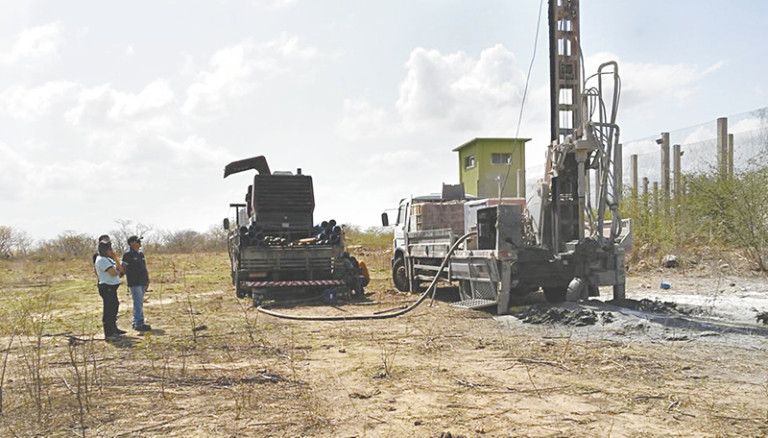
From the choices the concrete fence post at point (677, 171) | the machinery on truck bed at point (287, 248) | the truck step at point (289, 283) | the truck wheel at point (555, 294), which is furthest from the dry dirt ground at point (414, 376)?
the concrete fence post at point (677, 171)

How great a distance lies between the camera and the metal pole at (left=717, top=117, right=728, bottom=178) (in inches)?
685

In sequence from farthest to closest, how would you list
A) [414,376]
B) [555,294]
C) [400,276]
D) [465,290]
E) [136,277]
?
[400,276]
[465,290]
[555,294]
[136,277]
[414,376]

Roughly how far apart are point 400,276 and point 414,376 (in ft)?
29.1

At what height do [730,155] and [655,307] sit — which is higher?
[730,155]

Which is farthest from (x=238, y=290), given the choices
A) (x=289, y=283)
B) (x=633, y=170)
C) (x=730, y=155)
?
(x=633, y=170)

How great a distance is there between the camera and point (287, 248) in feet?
45.2

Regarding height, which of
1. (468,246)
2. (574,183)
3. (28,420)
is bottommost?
(28,420)

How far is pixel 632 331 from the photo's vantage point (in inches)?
324

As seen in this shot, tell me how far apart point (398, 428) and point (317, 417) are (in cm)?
72

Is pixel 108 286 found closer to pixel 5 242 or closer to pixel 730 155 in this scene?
pixel 730 155

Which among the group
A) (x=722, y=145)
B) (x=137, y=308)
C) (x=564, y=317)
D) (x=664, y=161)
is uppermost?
(x=722, y=145)

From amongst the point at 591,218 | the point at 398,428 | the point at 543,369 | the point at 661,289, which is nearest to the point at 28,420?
the point at 398,428

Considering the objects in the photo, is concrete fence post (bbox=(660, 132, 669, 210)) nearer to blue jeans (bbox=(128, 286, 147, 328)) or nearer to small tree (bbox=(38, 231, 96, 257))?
blue jeans (bbox=(128, 286, 147, 328))

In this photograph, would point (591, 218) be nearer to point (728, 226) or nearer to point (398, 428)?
point (398, 428)
